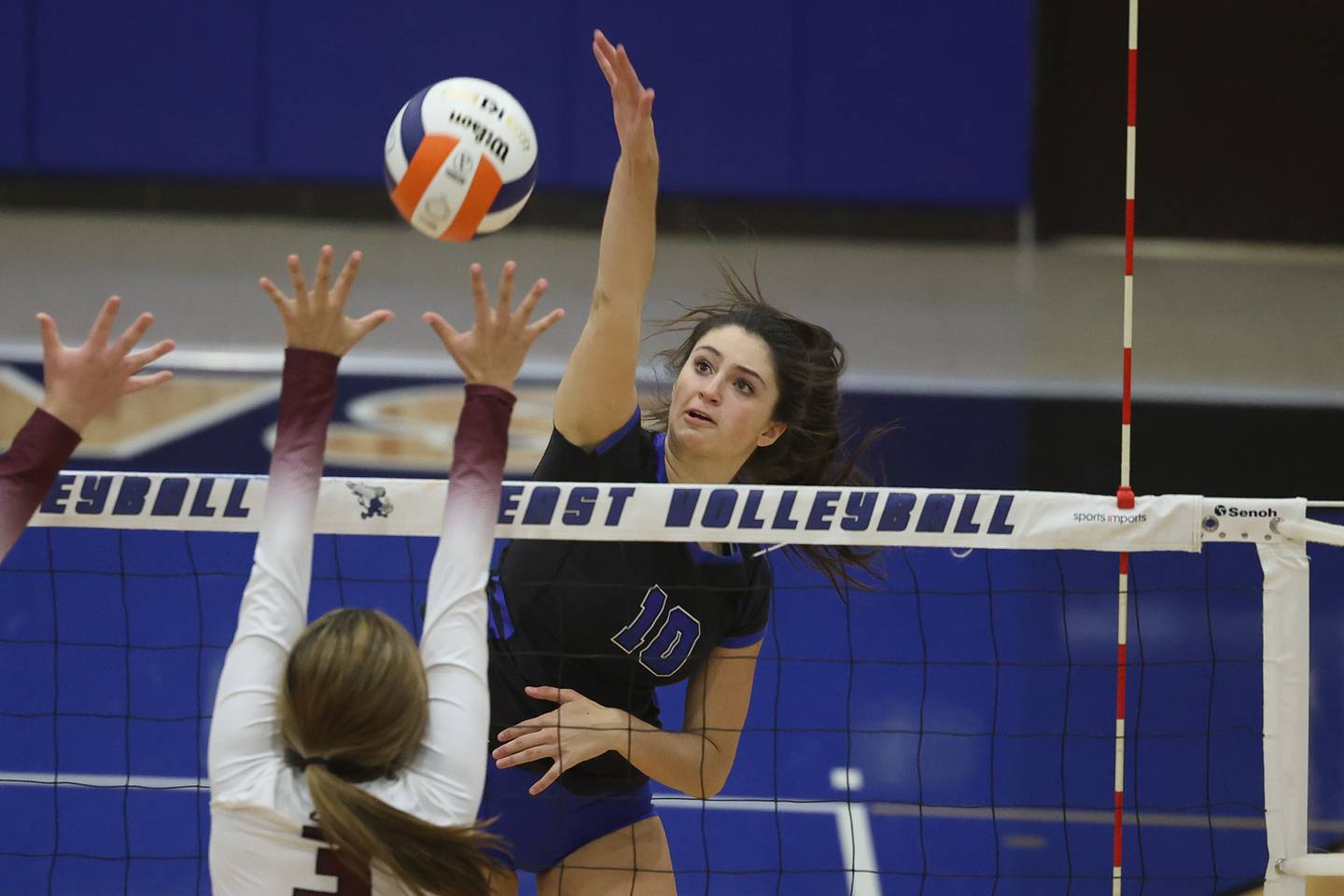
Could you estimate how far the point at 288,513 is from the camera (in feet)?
8.38

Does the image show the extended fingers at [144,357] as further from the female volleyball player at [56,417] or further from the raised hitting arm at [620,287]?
the raised hitting arm at [620,287]

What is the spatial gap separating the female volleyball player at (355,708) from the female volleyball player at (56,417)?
34cm

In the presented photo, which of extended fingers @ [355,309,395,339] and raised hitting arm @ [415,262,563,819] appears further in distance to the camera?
extended fingers @ [355,309,395,339]

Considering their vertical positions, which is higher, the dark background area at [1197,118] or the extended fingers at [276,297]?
the dark background area at [1197,118]

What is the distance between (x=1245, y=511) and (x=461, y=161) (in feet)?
5.98

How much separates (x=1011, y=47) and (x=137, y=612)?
10.7 metres

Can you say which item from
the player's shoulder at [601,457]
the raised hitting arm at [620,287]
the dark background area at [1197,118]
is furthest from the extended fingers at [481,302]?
the dark background area at [1197,118]

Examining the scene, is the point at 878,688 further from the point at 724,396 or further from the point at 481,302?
the point at 481,302

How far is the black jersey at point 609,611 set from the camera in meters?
3.33

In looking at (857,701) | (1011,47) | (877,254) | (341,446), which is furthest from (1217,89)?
(857,701)

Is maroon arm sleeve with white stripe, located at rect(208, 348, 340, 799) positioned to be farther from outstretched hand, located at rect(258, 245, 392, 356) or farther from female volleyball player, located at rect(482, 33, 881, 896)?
female volleyball player, located at rect(482, 33, 881, 896)

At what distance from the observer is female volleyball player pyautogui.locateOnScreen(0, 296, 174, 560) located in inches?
103

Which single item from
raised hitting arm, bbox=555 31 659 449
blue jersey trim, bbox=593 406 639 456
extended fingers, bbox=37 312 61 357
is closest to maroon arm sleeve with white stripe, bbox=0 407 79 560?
extended fingers, bbox=37 312 61 357

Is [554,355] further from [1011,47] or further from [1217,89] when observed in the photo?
[1217,89]
